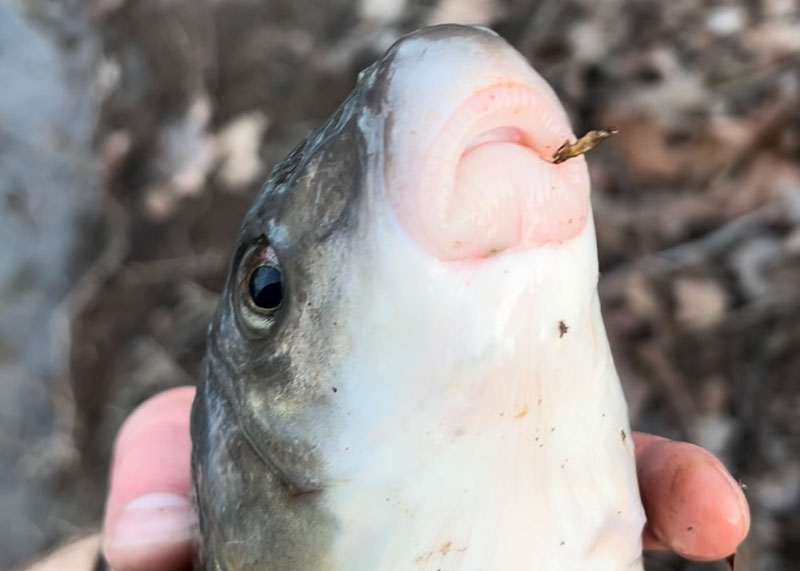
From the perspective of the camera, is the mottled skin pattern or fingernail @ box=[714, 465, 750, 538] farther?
fingernail @ box=[714, 465, 750, 538]

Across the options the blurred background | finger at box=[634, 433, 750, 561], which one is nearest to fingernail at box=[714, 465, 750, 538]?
finger at box=[634, 433, 750, 561]

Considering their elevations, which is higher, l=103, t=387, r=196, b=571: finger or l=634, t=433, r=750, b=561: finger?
l=103, t=387, r=196, b=571: finger

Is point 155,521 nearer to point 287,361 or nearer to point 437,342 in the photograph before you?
point 287,361

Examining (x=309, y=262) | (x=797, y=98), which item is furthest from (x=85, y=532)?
(x=797, y=98)

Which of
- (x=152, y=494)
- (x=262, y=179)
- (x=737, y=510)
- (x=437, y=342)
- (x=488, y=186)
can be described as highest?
(x=488, y=186)

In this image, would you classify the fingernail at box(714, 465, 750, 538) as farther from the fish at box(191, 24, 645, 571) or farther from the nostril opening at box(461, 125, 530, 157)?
the nostril opening at box(461, 125, 530, 157)

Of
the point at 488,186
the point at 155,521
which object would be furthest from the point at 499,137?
the point at 155,521
